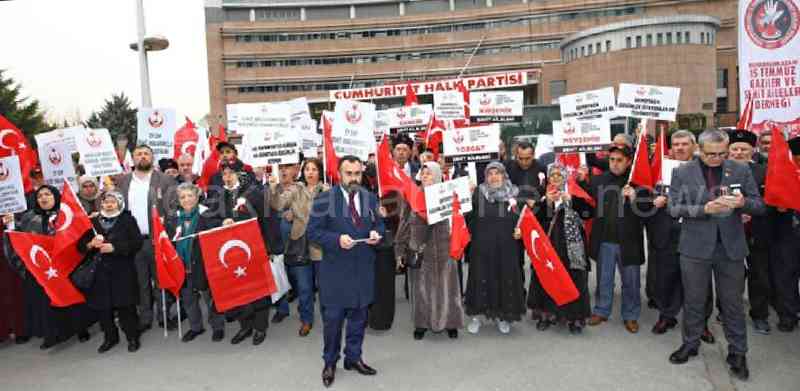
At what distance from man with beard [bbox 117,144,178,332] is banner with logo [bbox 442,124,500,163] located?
3.12 meters

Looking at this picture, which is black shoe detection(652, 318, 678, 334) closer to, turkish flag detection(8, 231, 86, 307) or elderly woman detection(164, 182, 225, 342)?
elderly woman detection(164, 182, 225, 342)

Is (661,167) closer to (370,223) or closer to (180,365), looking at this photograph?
(370,223)

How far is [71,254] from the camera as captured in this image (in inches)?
205

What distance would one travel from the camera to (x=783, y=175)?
14.3ft

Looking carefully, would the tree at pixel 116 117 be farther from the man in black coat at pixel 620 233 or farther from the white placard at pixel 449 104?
the man in black coat at pixel 620 233

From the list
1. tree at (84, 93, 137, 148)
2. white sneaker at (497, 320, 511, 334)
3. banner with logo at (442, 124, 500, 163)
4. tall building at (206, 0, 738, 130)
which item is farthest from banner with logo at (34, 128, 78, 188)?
tall building at (206, 0, 738, 130)

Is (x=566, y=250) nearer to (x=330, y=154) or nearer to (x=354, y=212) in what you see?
(x=354, y=212)

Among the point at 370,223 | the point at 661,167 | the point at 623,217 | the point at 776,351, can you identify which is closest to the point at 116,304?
the point at 370,223

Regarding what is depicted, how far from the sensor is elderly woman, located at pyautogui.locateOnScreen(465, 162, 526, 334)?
5285 mm

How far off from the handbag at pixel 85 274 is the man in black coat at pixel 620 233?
4926 mm

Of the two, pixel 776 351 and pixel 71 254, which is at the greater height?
pixel 71 254

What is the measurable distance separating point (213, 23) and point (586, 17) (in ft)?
133

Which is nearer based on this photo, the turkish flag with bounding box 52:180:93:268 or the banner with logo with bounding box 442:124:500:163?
the turkish flag with bounding box 52:180:93:268

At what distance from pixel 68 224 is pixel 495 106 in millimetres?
6505
